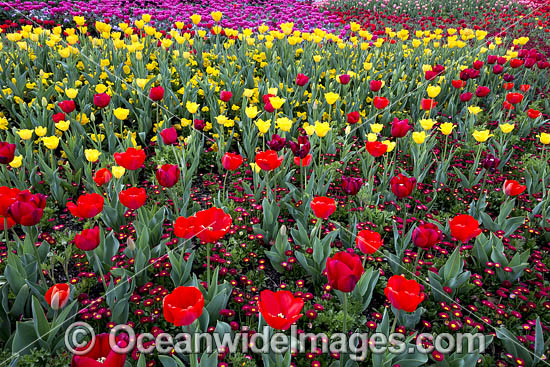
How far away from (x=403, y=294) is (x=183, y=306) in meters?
0.69

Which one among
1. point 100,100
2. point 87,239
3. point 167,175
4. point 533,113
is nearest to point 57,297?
point 87,239

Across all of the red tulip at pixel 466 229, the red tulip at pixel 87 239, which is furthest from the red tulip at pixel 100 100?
the red tulip at pixel 466 229

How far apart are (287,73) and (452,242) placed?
2.80m

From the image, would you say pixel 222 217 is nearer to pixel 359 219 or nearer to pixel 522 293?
pixel 359 219

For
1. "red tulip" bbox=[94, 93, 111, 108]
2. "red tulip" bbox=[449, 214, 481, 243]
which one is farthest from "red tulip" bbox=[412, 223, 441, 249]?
"red tulip" bbox=[94, 93, 111, 108]

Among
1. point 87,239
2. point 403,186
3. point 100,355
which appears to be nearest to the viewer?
point 100,355

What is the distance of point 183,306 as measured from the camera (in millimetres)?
1237

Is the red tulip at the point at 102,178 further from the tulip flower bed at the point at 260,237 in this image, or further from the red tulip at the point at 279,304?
the red tulip at the point at 279,304

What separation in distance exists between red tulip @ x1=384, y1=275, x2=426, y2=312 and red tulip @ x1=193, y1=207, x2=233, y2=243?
24.4 inches

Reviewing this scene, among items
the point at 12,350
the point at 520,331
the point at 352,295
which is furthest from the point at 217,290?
the point at 520,331

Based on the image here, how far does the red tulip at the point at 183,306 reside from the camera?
1.17 m

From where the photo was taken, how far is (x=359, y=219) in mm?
2637

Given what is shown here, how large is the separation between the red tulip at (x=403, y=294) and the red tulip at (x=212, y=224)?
620mm

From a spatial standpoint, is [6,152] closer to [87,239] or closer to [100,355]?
[87,239]
